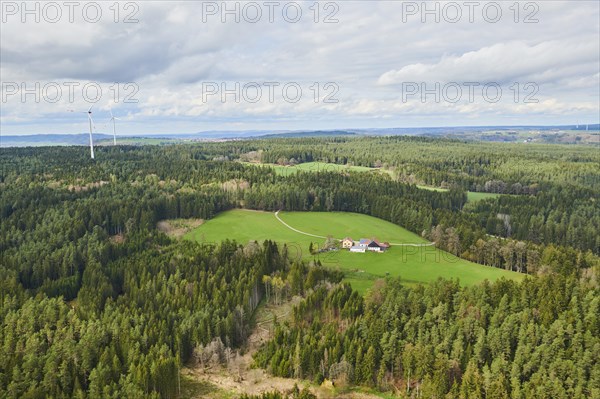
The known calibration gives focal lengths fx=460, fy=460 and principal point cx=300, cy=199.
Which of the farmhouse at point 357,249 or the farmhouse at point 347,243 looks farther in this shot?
the farmhouse at point 347,243

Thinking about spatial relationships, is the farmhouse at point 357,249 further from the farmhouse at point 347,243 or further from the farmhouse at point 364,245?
the farmhouse at point 347,243

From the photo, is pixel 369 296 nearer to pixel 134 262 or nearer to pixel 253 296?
pixel 253 296

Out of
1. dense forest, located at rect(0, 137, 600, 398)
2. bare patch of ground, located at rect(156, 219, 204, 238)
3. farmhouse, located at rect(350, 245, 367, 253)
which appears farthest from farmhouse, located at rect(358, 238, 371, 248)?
bare patch of ground, located at rect(156, 219, 204, 238)

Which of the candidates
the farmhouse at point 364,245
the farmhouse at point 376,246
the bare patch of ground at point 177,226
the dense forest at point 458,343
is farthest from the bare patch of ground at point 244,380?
the bare patch of ground at point 177,226

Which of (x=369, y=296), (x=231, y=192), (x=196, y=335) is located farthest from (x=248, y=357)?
(x=231, y=192)

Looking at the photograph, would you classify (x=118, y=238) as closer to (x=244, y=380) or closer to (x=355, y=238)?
(x=355, y=238)

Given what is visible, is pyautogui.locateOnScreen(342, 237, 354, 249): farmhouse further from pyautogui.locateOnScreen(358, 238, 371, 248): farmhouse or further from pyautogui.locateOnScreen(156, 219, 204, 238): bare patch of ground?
pyautogui.locateOnScreen(156, 219, 204, 238): bare patch of ground

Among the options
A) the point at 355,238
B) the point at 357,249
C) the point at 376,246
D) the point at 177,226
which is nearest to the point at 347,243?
the point at 357,249
